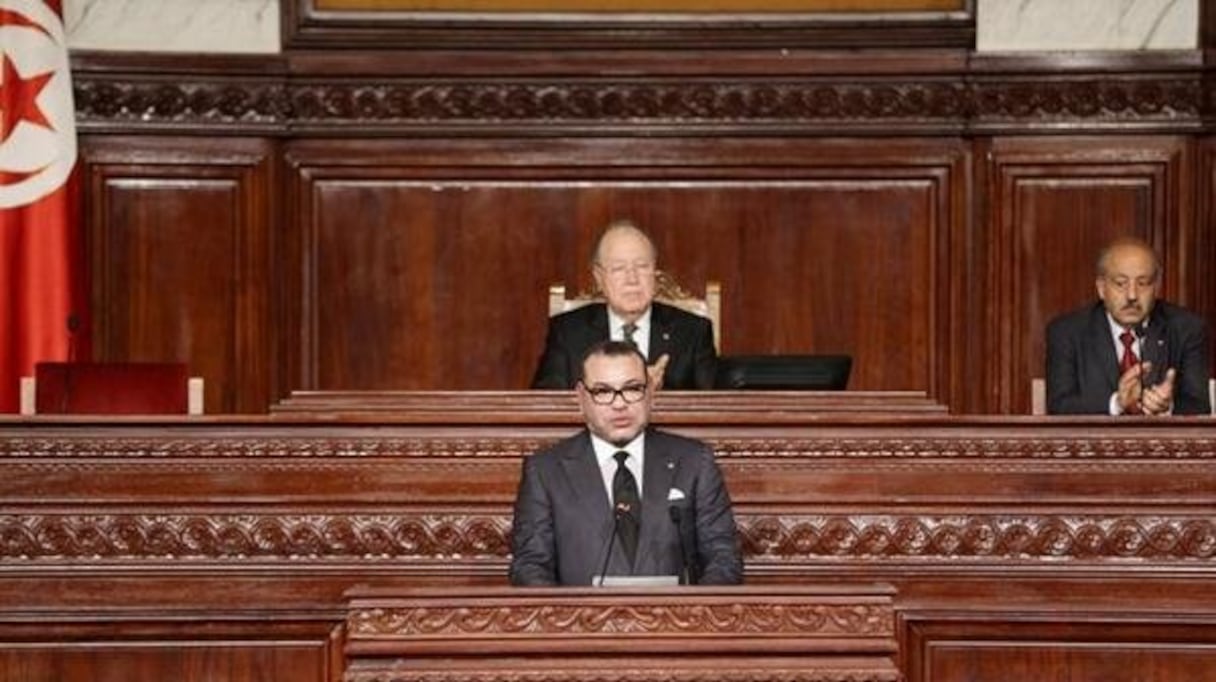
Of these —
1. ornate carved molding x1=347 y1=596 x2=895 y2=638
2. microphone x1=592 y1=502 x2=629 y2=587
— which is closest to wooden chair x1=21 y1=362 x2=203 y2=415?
microphone x1=592 y1=502 x2=629 y2=587

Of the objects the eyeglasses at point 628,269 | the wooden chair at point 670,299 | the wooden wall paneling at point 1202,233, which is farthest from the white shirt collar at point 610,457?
the wooden wall paneling at point 1202,233

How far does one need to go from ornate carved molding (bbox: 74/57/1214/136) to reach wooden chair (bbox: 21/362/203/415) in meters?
2.76

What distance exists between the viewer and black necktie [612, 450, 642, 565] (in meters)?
7.00

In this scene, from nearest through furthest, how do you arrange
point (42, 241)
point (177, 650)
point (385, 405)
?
1. point (177, 650)
2. point (385, 405)
3. point (42, 241)

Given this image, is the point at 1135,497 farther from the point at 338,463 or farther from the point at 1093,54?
the point at 1093,54

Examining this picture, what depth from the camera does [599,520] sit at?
23.2 ft

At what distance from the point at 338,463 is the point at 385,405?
355 millimetres

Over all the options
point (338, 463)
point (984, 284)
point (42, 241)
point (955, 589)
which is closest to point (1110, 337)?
point (984, 284)

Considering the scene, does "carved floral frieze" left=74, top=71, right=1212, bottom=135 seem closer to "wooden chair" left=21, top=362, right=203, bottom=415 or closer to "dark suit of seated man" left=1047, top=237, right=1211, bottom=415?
"dark suit of seated man" left=1047, top=237, right=1211, bottom=415

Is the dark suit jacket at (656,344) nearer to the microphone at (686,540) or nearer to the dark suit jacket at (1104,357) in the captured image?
the dark suit jacket at (1104,357)

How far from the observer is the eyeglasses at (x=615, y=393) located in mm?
7082

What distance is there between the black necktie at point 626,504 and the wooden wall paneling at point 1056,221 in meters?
4.18

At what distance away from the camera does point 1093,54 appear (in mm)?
11039

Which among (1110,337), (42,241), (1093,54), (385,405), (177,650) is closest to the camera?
(177,650)
